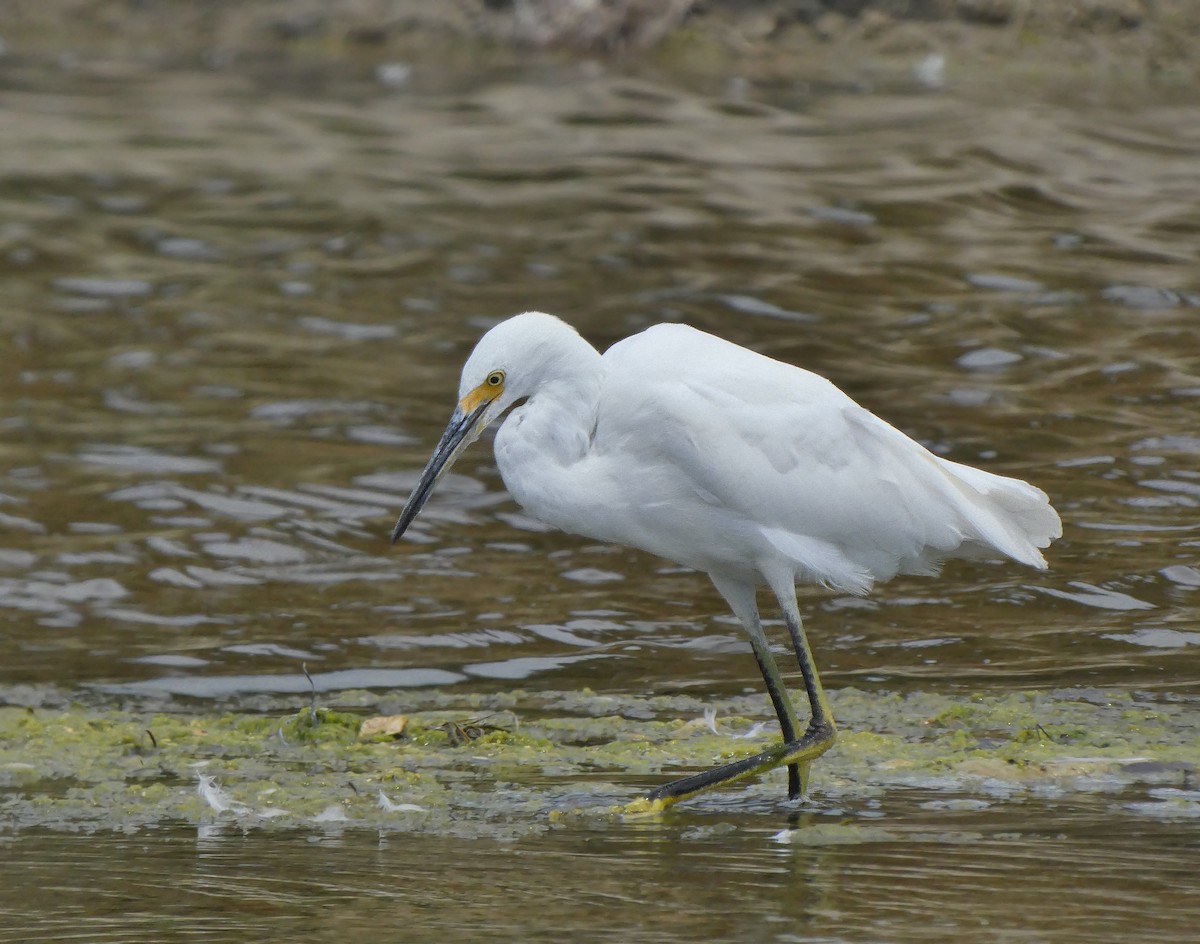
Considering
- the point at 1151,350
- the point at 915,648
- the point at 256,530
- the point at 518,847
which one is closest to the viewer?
the point at 518,847

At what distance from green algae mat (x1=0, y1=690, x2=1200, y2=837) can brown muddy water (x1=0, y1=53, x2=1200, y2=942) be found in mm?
87

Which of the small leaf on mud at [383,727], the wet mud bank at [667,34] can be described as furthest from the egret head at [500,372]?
the wet mud bank at [667,34]

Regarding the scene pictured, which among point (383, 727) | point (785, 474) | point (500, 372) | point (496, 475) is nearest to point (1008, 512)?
point (785, 474)

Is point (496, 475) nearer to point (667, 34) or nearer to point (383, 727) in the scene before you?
point (383, 727)

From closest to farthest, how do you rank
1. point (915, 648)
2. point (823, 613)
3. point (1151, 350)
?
point (915, 648) < point (823, 613) < point (1151, 350)

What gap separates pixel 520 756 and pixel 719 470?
1202 mm

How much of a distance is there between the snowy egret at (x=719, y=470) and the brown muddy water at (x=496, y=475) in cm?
74

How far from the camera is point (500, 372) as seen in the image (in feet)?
17.9

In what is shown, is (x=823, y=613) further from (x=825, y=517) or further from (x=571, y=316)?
(x=571, y=316)

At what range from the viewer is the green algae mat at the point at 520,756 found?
5207mm

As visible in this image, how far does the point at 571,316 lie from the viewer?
12008 millimetres

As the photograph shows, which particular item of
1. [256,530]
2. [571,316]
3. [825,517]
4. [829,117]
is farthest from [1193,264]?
[825,517]

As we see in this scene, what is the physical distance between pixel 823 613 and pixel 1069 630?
106cm

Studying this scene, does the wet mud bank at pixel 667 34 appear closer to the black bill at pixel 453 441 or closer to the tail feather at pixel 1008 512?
the tail feather at pixel 1008 512
